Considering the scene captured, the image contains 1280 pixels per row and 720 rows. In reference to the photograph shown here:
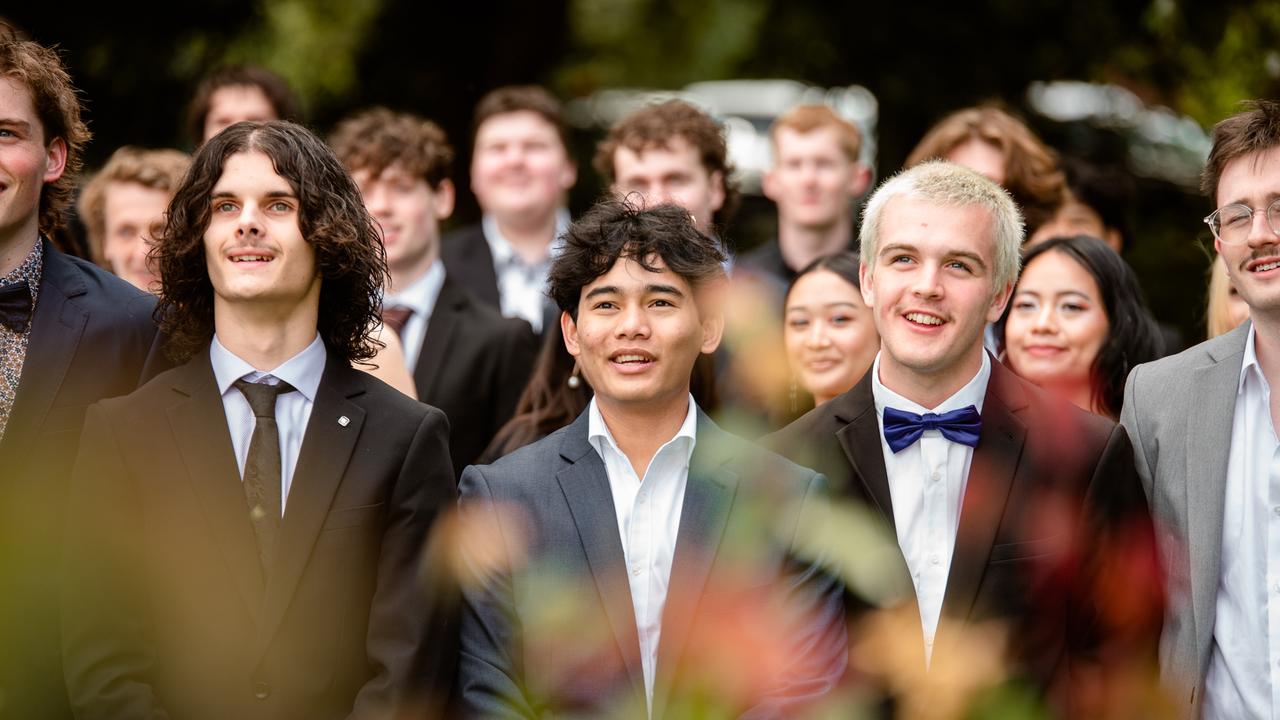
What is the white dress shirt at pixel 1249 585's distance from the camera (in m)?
4.02

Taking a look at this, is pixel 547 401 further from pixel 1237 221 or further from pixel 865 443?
pixel 1237 221

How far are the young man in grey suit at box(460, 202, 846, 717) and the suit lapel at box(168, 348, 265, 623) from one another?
23.8 inches

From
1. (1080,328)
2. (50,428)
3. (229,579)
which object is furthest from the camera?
(1080,328)

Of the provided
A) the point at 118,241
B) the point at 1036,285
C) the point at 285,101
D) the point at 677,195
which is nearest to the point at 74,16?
the point at 285,101

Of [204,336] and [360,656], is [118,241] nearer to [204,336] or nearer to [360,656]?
[204,336]

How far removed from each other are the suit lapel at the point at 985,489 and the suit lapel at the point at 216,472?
1.89 meters

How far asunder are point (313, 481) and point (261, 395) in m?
0.31

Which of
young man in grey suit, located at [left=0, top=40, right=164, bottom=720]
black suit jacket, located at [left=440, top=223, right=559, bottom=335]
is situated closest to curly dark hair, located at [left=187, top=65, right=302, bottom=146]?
black suit jacket, located at [left=440, top=223, right=559, bottom=335]

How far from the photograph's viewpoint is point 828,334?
215 inches

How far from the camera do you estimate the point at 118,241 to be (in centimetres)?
626

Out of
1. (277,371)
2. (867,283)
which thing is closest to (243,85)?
(277,371)

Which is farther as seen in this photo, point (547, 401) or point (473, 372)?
point (473, 372)

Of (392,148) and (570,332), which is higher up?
(392,148)

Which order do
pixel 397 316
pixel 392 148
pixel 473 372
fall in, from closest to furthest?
1. pixel 473 372
2. pixel 397 316
3. pixel 392 148
